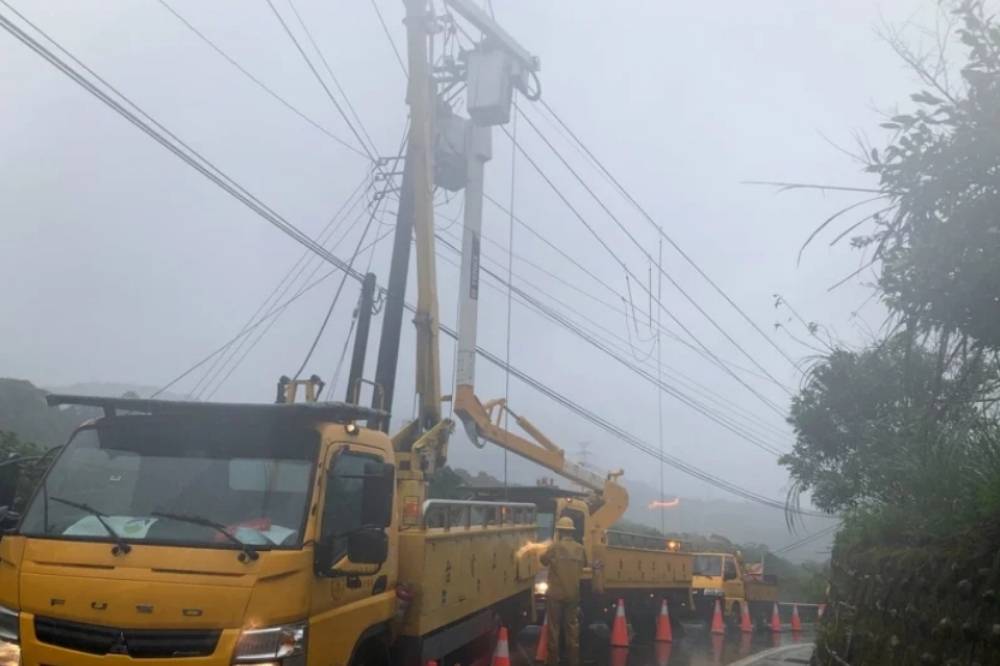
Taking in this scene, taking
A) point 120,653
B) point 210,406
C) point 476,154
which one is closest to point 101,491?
point 210,406

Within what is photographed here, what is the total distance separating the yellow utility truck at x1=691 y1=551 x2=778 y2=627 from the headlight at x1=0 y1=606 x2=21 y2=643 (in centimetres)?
1761

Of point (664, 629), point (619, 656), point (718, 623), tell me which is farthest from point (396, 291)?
point (718, 623)

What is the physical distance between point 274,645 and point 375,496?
124cm

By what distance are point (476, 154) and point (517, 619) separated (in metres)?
7.75

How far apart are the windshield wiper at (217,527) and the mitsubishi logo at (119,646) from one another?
75 centimetres

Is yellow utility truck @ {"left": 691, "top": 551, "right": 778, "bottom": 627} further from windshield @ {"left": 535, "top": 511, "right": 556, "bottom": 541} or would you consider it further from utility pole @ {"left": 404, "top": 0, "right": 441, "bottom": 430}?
utility pole @ {"left": 404, "top": 0, "right": 441, "bottom": 430}

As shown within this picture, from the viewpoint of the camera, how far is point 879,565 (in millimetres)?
7789

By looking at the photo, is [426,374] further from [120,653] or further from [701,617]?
[701,617]

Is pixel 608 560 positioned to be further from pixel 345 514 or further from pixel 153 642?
pixel 153 642

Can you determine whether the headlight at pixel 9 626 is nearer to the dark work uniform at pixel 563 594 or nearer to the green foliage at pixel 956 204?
A: the green foliage at pixel 956 204

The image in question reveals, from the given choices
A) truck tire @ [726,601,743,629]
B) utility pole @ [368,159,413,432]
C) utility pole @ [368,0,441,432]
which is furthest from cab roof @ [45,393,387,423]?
truck tire @ [726,601,743,629]

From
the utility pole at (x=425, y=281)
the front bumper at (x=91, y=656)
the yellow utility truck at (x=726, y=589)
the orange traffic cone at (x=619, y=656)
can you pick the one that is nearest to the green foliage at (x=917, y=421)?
the orange traffic cone at (x=619, y=656)

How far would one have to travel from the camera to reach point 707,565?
2314 centimetres

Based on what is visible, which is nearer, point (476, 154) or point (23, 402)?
point (476, 154)
